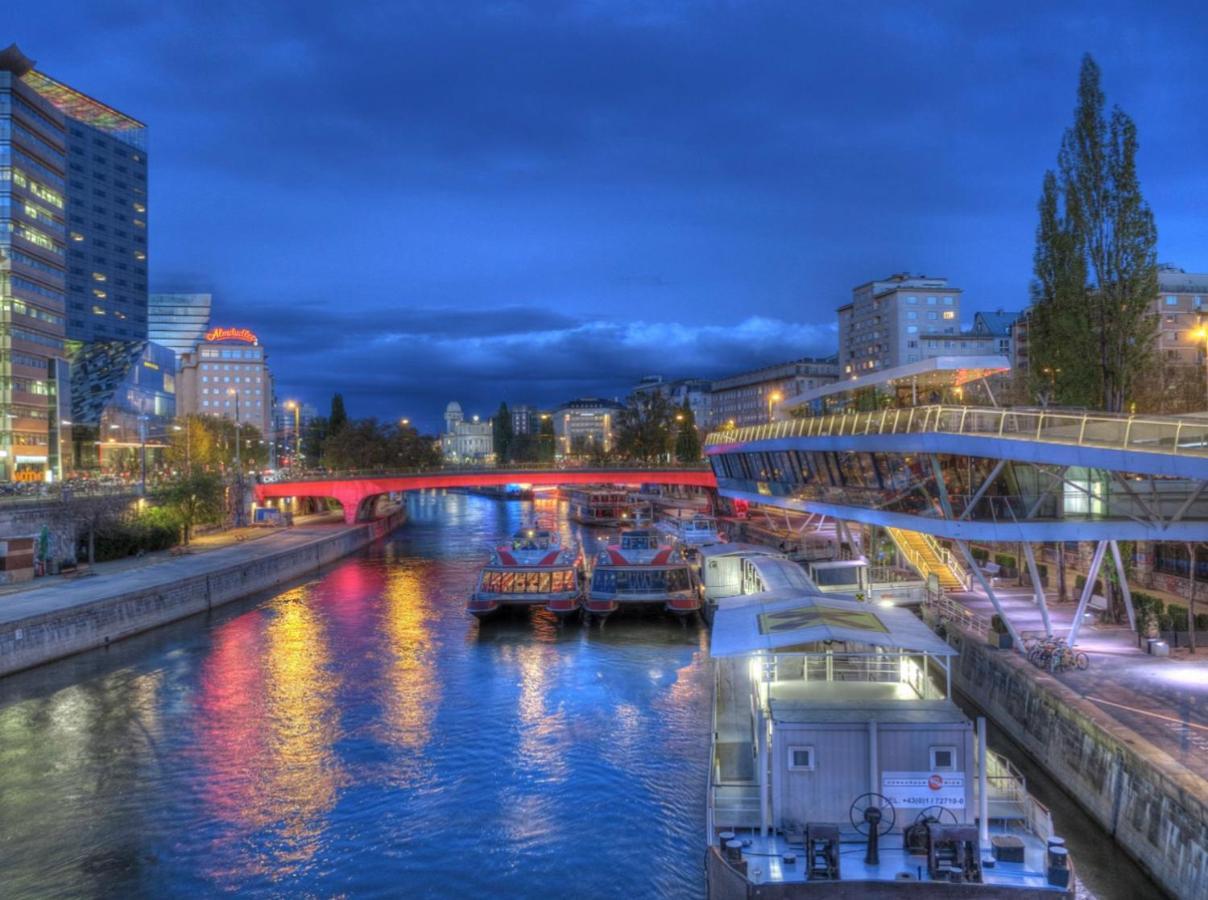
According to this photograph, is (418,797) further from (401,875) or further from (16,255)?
(16,255)

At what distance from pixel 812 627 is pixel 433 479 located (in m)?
90.6

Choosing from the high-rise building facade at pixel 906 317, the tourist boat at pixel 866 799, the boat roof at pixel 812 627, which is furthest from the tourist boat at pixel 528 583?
the high-rise building facade at pixel 906 317

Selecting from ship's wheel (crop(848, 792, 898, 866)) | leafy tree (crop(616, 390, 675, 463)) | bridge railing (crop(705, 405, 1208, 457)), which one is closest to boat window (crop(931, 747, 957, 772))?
ship's wheel (crop(848, 792, 898, 866))

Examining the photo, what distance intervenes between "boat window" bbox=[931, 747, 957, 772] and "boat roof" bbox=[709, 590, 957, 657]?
2344 millimetres

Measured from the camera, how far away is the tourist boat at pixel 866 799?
15.4 metres

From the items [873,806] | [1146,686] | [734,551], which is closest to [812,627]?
[873,806]

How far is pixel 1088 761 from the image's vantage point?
2144 cm

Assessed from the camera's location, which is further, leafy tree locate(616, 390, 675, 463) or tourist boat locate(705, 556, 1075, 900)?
leafy tree locate(616, 390, 675, 463)

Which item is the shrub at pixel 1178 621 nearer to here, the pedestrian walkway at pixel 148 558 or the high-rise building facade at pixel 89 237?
the pedestrian walkway at pixel 148 558

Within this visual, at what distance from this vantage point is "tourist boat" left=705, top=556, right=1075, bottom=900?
Result: 15.4 metres

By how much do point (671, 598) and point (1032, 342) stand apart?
25995mm

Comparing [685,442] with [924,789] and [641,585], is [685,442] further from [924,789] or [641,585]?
[924,789]

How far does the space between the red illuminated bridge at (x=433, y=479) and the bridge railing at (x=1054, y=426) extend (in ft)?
223

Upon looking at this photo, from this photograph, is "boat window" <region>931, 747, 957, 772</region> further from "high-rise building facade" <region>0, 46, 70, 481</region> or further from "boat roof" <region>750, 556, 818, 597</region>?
"high-rise building facade" <region>0, 46, 70, 481</region>
